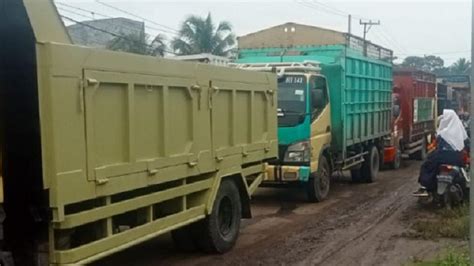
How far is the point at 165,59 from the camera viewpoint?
20.4 feet

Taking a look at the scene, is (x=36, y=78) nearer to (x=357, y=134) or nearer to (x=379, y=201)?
(x=379, y=201)

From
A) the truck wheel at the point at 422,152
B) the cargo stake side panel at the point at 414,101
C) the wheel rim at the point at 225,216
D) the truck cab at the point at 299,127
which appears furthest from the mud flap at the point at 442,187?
the truck wheel at the point at 422,152

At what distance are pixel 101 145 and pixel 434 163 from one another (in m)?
6.62

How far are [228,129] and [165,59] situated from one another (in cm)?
161

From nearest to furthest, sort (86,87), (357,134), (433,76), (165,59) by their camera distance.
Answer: (86,87) < (165,59) < (357,134) < (433,76)

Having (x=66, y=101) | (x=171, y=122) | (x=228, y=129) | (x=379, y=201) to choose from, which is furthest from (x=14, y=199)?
(x=379, y=201)

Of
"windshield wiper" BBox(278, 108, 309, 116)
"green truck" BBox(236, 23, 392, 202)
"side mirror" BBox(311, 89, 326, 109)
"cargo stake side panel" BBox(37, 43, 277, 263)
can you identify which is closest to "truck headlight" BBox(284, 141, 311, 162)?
"green truck" BBox(236, 23, 392, 202)

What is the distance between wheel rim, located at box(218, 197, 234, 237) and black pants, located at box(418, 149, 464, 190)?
3893 millimetres

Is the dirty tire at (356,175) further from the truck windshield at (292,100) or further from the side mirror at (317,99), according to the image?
the truck windshield at (292,100)

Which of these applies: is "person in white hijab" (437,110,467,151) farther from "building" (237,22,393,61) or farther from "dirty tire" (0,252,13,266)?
"dirty tire" (0,252,13,266)

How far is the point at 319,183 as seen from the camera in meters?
11.6

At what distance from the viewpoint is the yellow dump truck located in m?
4.62

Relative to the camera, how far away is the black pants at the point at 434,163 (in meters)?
10.3

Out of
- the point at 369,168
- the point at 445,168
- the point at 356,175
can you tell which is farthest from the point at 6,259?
the point at 356,175
